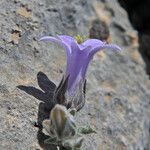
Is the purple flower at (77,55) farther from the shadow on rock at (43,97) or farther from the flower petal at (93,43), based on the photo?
the shadow on rock at (43,97)

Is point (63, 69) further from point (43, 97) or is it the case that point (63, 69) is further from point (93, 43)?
point (93, 43)

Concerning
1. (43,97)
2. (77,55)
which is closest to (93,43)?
(77,55)

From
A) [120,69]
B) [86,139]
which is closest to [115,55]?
[120,69]

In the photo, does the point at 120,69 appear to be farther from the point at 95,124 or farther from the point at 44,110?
the point at 44,110

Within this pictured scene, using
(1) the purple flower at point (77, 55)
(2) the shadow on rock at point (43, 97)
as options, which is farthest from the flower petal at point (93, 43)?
(2) the shadow on rock at point (43, 97)

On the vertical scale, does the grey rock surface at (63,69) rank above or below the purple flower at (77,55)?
below
